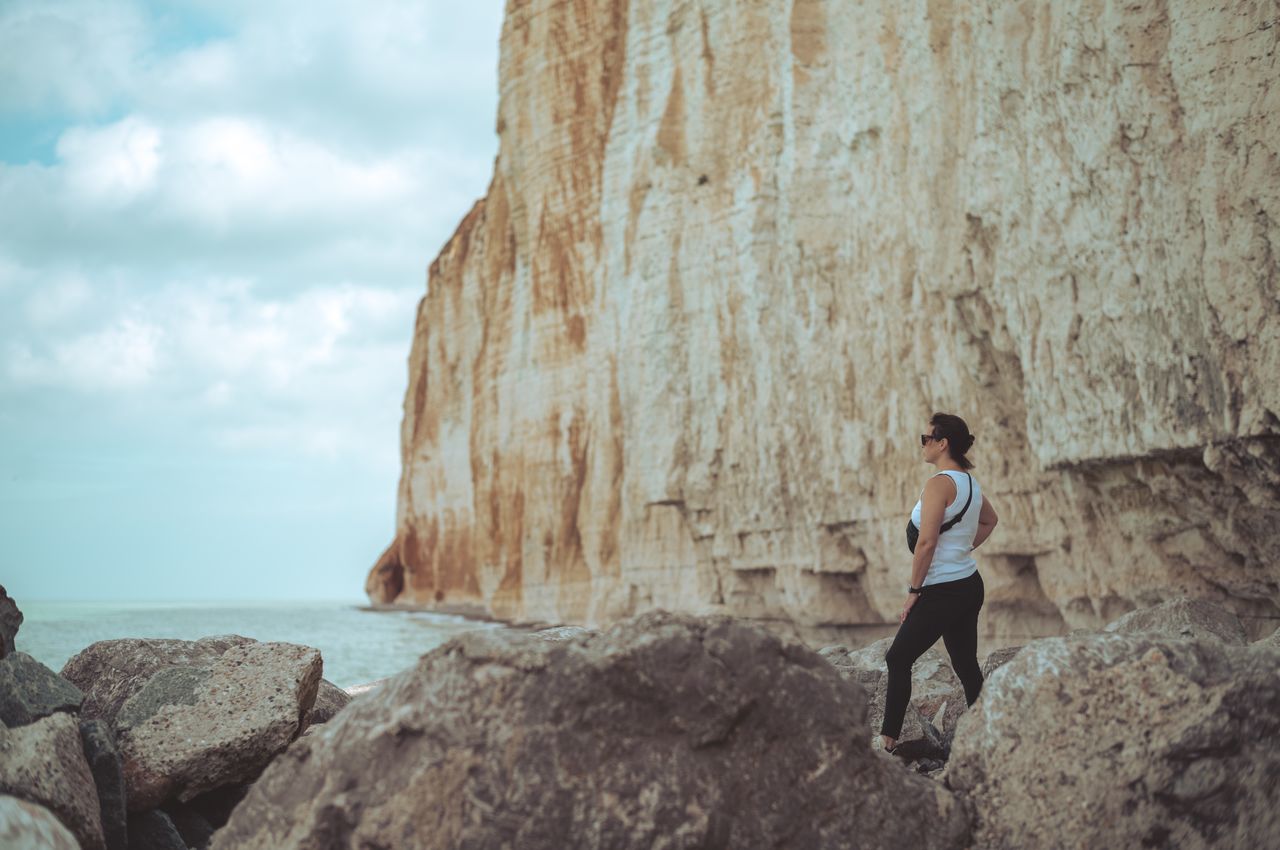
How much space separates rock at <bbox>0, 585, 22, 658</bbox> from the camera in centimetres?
468

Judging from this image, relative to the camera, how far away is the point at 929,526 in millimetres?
4629

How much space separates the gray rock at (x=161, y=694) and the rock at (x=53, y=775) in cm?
68

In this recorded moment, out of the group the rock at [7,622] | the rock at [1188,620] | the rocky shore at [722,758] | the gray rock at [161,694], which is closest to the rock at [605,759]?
the rocky shore at [722,758]

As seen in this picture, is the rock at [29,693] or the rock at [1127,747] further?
the rock at [29,693]

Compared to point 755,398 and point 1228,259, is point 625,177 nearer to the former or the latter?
point 755,398

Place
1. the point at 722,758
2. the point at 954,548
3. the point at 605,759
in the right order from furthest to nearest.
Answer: the point at 954,548 → the point at 722,758 → the point at 605,759

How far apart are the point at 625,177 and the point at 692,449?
242 inches

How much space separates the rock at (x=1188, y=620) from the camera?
21.3 feet

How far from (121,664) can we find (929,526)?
3.96 metres

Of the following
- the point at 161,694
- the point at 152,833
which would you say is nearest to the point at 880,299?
the point at 161,694

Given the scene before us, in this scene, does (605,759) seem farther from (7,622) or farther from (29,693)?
(7,622)

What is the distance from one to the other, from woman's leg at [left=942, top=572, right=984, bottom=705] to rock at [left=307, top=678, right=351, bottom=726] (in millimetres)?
2935

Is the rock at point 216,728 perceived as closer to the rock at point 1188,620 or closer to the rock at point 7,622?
the rock at point 7,622

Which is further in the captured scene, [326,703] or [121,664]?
[326,703]
